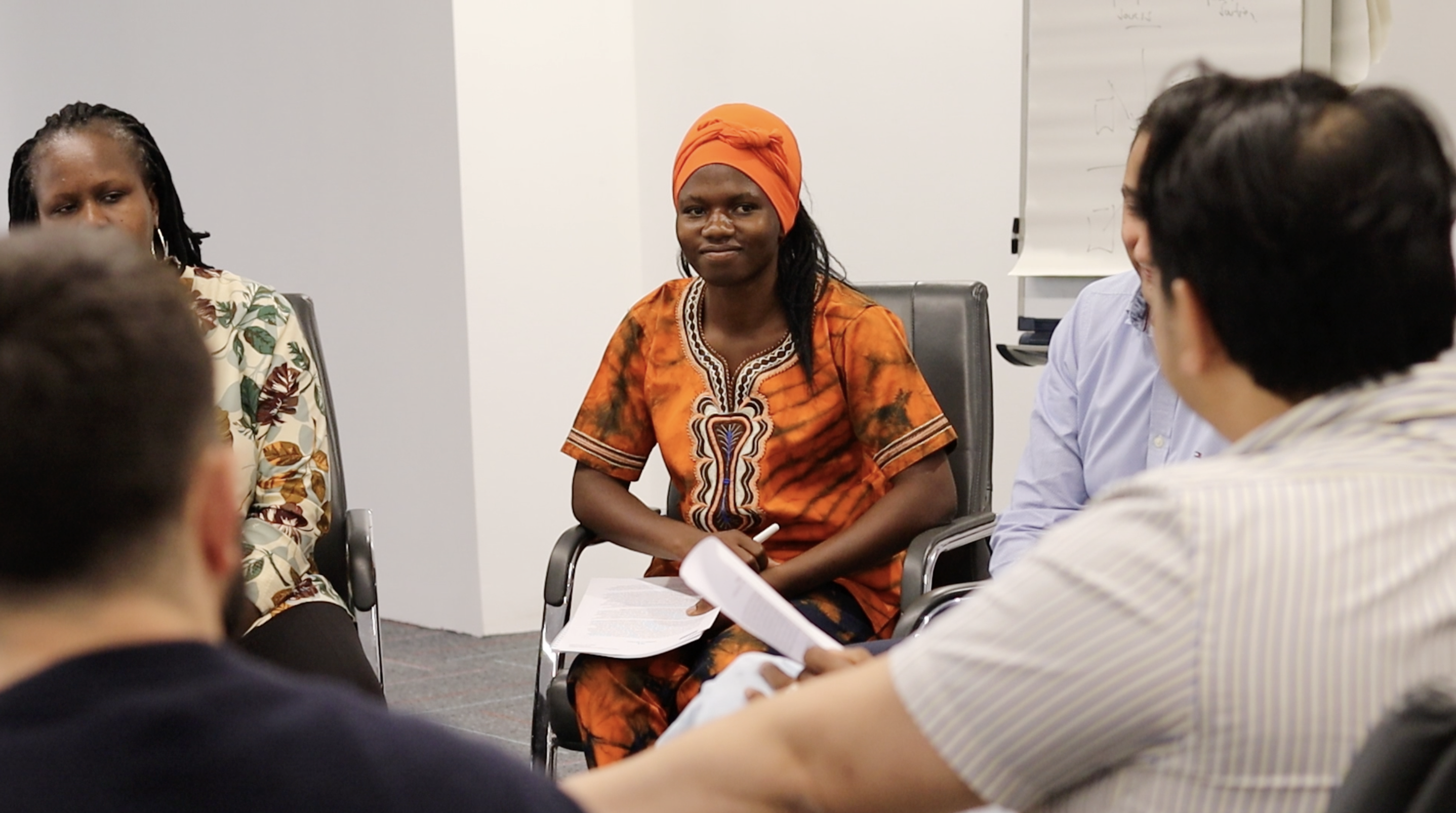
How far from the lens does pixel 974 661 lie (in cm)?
89

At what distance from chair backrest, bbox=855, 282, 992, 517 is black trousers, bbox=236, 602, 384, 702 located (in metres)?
0.99

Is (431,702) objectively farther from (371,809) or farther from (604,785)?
(371,809)

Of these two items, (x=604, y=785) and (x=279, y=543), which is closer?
(x=604, y=785)

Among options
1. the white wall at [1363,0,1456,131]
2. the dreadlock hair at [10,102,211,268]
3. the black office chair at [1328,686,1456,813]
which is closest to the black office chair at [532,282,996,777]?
the dreadlock hair at [10,102,211,268]

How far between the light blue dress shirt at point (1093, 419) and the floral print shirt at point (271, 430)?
103 cm

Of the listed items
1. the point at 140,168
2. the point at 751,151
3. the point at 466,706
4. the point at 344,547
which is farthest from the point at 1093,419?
the point at 466,706

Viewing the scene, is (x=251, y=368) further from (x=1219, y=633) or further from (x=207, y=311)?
(x=1219, y=633)

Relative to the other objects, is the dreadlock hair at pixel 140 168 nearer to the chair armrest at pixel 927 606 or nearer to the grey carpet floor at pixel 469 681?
the grey carpet floor at pixel 469 681

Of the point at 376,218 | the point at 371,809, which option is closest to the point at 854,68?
the point at 376,218

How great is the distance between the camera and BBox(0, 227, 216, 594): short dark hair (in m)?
0.64

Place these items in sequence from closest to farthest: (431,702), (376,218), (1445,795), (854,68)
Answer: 1. (1445,795)
2. (431,702)
3. (854,68)
4. (376,218)

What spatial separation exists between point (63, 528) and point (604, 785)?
1.57ft

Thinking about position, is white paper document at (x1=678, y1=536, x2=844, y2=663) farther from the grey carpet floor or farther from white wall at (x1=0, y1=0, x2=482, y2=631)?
white wall at (x1=0, y1=0, x2=482, y2=631)

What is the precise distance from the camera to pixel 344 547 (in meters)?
2.42
